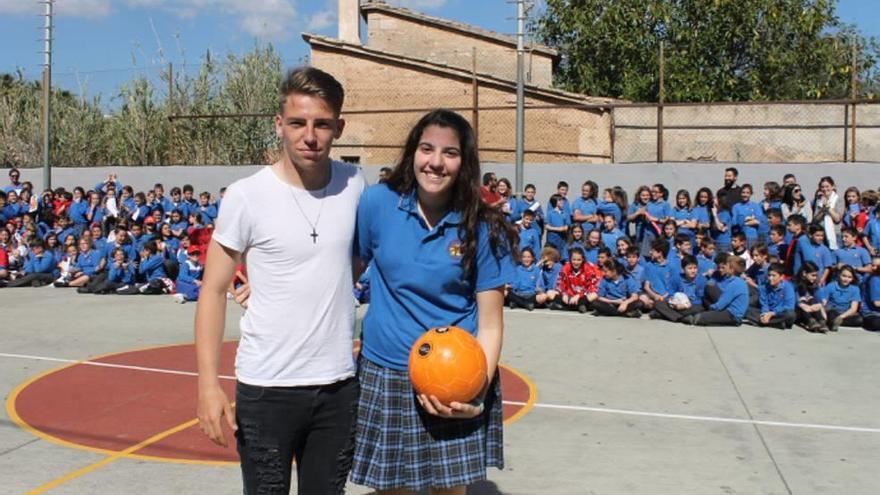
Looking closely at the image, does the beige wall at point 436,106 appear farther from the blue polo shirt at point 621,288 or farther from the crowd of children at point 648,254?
the blue polo shirt at point 621,288

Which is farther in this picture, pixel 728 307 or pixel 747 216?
pixel 747 216

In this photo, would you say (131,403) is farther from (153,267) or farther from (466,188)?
(153,267)

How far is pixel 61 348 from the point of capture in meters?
9.34

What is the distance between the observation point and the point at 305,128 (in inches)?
111

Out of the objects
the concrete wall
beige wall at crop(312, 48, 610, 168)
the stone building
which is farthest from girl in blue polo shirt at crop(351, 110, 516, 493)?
beige wall at crop(312, 48, 610, 168)

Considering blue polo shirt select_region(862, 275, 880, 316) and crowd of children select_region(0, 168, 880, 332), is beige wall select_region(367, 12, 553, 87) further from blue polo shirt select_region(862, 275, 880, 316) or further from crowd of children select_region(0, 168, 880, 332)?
blue polo shirt select_region(862, 275, 880, 316)

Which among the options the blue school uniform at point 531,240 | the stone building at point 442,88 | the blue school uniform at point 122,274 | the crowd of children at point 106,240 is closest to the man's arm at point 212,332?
the crowd of children at point 106,240

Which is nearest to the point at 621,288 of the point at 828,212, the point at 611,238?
the point at 611,238

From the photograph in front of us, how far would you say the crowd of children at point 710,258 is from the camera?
433 inches

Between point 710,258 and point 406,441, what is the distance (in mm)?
9850

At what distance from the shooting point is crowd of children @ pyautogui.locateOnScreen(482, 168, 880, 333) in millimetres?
11008

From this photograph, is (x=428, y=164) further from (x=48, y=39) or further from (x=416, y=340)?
(x=48, y=39)

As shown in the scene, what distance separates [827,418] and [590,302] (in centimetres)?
532

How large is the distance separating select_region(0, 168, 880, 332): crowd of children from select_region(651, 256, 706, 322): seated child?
0.6 inches
